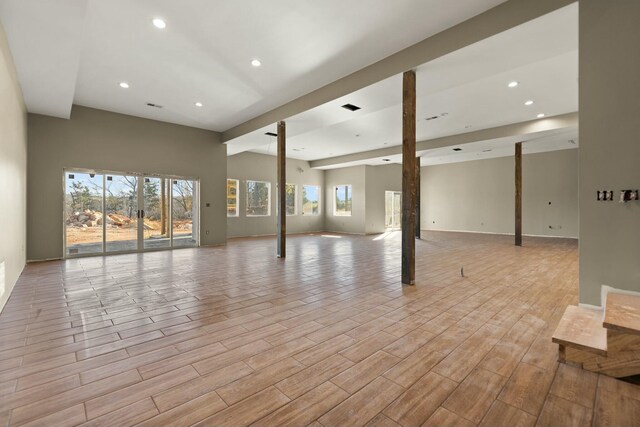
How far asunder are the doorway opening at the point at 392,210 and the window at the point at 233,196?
7155 mm

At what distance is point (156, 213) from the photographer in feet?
26.6

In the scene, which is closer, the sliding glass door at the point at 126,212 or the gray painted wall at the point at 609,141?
the gray painted wall at the point at 609,141

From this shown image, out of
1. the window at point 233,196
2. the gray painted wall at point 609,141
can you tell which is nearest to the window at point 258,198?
the window at point 233,196

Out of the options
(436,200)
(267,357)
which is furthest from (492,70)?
(436,200)

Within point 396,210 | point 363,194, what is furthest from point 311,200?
point 396,210

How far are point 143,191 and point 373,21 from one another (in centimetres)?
705

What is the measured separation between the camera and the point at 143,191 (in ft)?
25.4

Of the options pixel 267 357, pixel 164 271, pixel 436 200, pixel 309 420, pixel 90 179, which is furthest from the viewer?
pixel 436 200

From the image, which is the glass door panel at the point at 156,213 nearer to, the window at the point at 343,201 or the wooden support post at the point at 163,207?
the wooden support post at the point at 163,207

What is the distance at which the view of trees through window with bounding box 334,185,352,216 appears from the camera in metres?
14.1

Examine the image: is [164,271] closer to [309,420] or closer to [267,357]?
[267,357]

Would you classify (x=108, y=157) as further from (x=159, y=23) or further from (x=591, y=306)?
(x=591, y=306)

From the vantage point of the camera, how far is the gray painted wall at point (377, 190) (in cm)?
1343

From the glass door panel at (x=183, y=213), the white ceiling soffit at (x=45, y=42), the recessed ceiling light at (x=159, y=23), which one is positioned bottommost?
the glass door panel at (x=183, y=213)
